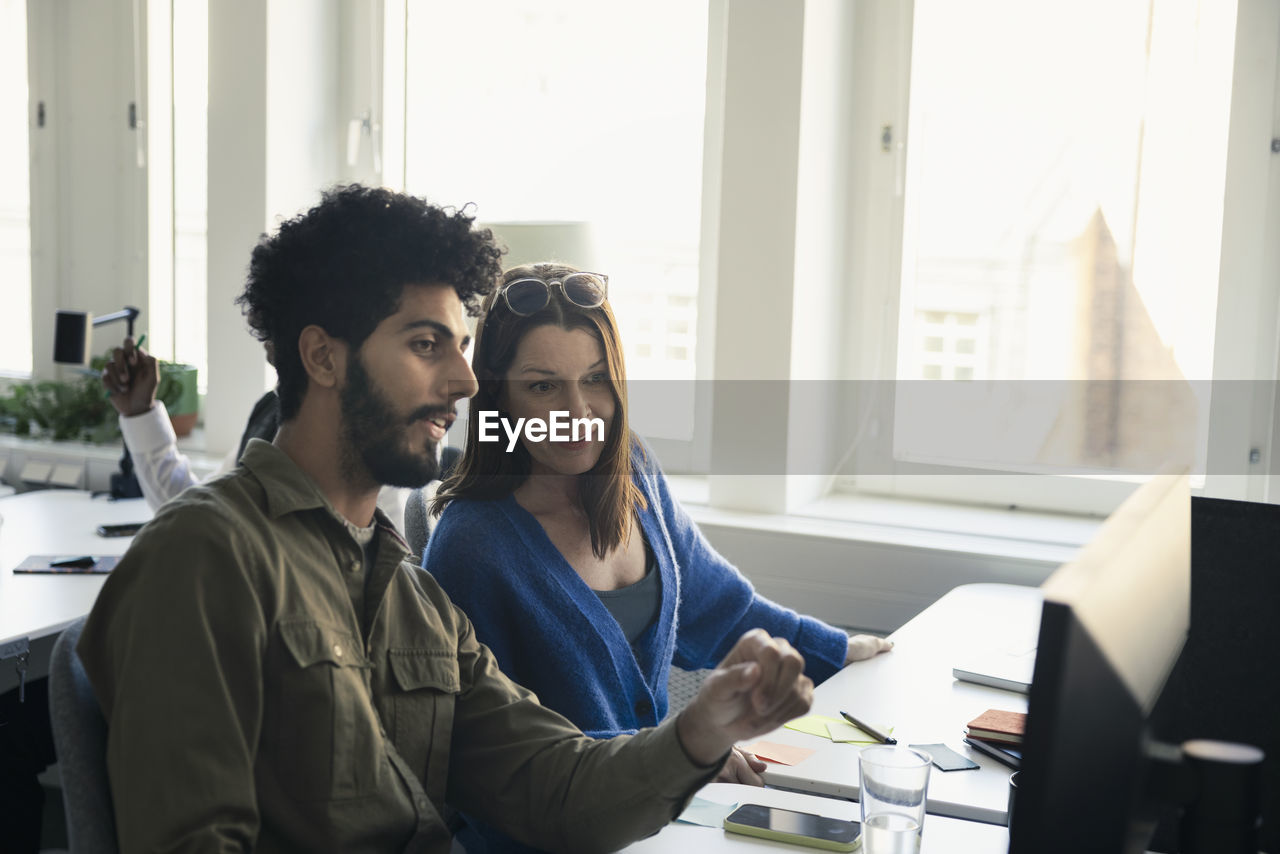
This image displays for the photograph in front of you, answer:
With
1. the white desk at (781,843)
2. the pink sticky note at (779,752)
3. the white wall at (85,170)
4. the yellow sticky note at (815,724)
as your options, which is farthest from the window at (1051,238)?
the white wall at (85,170)

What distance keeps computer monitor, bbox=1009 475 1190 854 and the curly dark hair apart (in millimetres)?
791

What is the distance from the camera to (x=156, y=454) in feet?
8.66

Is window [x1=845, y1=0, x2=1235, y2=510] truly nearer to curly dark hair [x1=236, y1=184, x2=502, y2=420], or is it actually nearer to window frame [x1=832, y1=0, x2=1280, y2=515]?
window frame [x1=832, y1=0, x2=1280, y2=515]

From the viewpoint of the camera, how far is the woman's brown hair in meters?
1.80

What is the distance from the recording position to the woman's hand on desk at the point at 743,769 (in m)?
1.48

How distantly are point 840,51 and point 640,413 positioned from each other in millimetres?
1046

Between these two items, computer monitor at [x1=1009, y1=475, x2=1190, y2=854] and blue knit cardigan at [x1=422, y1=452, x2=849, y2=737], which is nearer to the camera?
computer monitor at [x1=1009, y1=475, x2=1190, y2=854]

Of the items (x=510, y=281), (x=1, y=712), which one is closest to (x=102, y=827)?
(x=510, y=281)

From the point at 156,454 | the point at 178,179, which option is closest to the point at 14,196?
the point at 178,179

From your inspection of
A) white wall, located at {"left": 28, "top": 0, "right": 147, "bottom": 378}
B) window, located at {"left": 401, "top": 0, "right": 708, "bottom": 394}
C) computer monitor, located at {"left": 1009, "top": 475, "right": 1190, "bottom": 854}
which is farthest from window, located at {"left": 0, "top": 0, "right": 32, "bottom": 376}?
computer monitor, located at {"left": 1009, "top": 475, "right": 1190, "bottom": 854}

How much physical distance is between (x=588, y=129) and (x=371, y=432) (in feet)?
6.86

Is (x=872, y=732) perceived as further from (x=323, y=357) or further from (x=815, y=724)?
(x=323, y=357)

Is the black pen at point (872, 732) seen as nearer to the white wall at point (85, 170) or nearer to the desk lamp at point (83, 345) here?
the desk lamp at point (83, 345)

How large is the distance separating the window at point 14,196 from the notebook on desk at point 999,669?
130 inches
